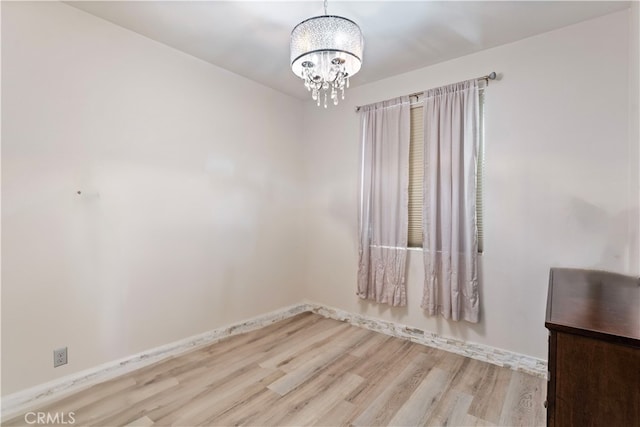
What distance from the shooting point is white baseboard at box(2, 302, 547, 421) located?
1.95m

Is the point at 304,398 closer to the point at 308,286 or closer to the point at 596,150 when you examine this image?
the point at 308,286

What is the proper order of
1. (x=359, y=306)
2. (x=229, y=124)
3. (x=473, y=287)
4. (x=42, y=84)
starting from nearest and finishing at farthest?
1. (x=42, y=84)
2. (x=473, y=287)
3. (x=229, y=124)
4. (x=359, y=306)

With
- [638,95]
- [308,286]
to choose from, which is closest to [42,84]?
[308,286]

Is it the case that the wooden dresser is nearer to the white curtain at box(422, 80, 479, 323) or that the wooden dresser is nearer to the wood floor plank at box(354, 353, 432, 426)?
the wood floor plank at box(354, 353, 432, 426)

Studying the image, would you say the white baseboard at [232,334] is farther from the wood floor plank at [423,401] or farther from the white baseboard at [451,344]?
the wood floor plank at [423,401]

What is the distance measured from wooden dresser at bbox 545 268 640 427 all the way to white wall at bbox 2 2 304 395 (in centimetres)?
264

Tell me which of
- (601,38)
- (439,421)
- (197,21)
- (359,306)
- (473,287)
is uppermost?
(197,21)

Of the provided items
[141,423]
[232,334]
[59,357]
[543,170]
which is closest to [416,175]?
[543,170]

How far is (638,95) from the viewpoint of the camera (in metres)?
1.88

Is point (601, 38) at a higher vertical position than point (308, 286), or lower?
higher

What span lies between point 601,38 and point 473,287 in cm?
207

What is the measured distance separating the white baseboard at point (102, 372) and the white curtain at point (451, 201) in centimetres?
198

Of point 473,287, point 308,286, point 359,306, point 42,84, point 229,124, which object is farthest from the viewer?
point 308,286

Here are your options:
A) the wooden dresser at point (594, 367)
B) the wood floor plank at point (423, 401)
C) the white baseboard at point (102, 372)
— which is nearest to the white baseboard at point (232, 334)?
the white baseboard at point (102, 372)
